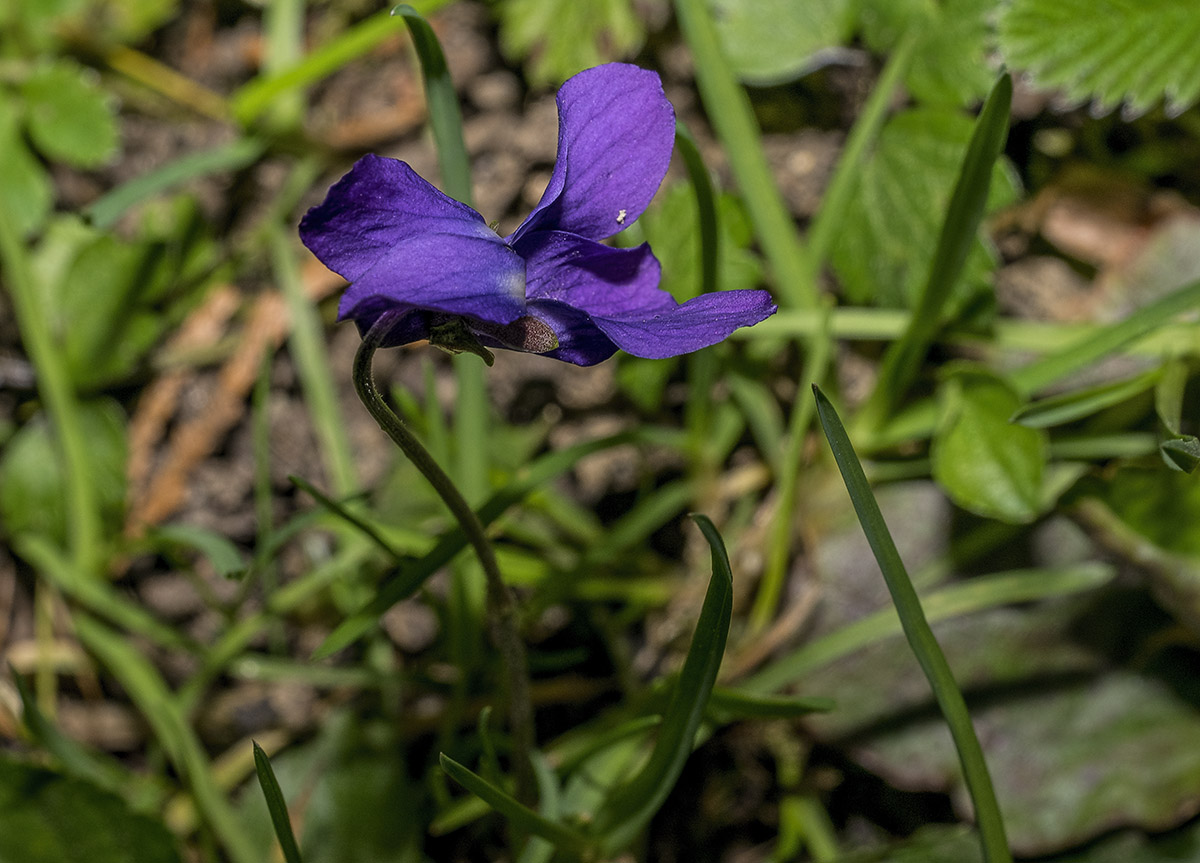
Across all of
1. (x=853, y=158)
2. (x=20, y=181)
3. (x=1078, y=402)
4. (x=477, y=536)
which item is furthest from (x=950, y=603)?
(x=20, y=181)

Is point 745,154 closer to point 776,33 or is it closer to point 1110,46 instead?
point 776,33

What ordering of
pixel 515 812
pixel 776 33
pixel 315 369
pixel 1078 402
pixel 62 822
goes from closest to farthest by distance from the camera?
pixel 515 812, pixel 1078 402, pixel 62 822, pixel 776 33, pixel 315 369

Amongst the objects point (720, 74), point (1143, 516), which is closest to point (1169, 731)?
point (1143, 516)

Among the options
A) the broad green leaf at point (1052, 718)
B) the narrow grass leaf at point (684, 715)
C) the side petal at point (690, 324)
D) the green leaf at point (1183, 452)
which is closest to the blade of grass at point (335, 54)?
the side petal at point (690, 324)

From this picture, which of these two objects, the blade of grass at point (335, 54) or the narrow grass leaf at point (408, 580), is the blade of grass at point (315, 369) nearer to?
the blade of grass at point (335, 54)

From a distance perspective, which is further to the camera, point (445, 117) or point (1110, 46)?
point (1110, 46)

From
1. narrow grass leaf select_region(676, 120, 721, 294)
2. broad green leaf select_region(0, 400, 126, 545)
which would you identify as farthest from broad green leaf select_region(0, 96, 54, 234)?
narrow grass leaf select_region(676, 120, 721, 294)

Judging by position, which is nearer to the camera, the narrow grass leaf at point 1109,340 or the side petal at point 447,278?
the side petal at point 447,278
